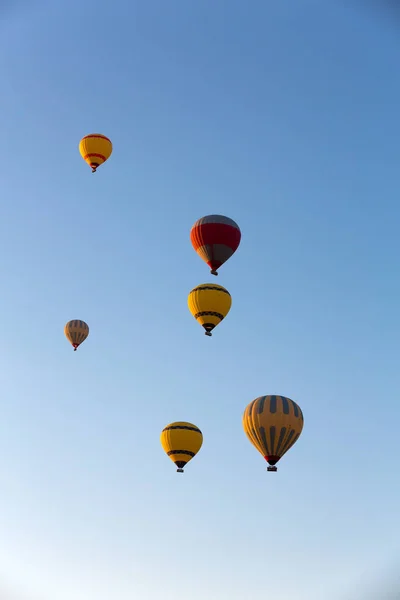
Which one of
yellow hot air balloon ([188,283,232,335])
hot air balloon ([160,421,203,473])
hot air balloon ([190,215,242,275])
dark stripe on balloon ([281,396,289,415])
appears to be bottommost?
dark stripe on balloon ([281,396,289,415])

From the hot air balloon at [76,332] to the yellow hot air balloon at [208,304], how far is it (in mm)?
16739

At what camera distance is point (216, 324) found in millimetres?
55188

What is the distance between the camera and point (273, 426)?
46.4 m

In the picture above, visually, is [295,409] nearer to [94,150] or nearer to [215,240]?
[215,240]

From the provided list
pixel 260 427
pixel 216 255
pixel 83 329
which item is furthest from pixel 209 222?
pixel 83 329


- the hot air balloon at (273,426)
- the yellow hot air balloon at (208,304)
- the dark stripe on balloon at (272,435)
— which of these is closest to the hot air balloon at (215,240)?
the yellow hot air balloon at (208,304)

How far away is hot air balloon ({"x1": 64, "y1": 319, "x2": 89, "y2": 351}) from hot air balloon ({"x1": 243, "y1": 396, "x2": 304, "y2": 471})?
998 inches

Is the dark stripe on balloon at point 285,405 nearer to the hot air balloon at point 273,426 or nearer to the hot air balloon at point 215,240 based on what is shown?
the hot air balloon at point 273,426

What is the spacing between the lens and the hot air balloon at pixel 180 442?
55031 mm

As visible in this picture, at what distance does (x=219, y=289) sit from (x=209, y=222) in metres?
5.10

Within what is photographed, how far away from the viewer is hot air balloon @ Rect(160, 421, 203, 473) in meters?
55.0

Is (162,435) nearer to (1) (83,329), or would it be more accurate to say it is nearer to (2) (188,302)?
(2) (188,302)

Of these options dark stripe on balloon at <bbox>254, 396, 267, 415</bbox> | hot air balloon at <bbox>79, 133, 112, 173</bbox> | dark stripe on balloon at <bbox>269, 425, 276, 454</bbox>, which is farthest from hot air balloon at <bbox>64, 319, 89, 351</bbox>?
dark stripe on balloon at <bbox>269, 425, 276, 454</bbox>

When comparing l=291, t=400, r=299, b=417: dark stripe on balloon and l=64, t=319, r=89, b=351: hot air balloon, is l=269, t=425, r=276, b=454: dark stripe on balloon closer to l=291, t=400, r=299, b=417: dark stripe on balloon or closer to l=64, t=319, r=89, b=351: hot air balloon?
l=291, t=400, r=299, b=417: dark stripe on balloon
